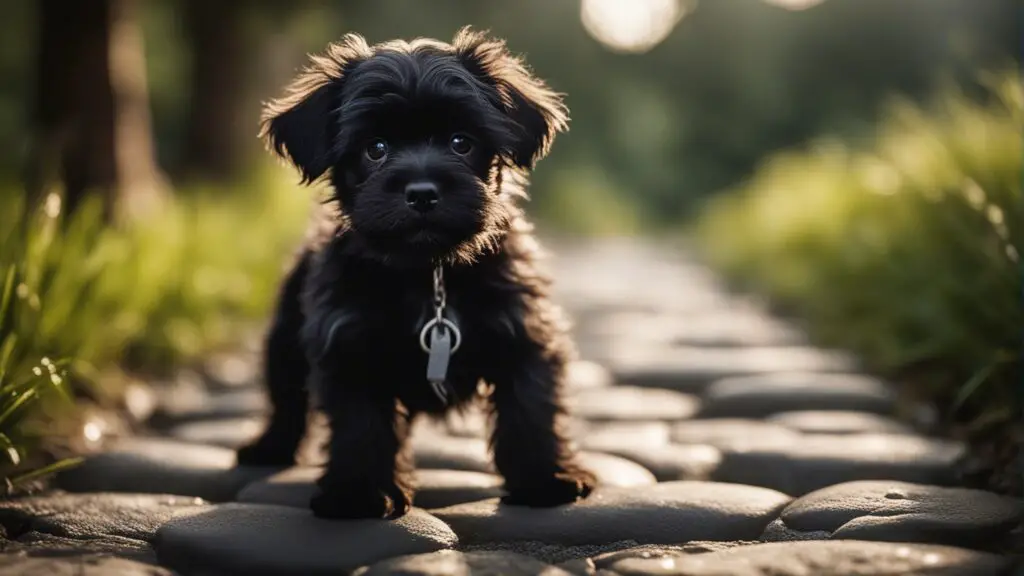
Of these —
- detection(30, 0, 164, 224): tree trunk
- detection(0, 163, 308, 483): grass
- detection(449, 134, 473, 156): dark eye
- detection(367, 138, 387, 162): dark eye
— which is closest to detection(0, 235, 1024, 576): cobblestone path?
detection(0, 163, 308, 483): grass

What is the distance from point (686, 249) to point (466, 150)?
15563 mm

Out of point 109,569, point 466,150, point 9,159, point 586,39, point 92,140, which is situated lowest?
point 109,569

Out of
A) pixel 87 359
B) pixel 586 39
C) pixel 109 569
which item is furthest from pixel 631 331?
pixel 586 39

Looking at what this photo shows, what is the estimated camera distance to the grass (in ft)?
12.1

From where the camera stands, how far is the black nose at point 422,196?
301 cm

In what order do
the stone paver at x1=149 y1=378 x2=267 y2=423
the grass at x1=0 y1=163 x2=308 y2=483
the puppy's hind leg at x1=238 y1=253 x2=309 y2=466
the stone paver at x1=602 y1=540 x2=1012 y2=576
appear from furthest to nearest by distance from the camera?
1. the stone paver at x1=149 y1=378 x2=267 y2=423
2. the puppy's hind leg at x1=238 y1=253 x2=309 y2=466
3. the grass at x1=0 y1=163 x2=308 y2=483
4. the stone paver at x1=602 y1=540 x2=1012 y2=576

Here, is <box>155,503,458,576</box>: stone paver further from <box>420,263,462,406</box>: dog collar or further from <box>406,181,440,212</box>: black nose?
<box>406,181,440,212</box>: black nose

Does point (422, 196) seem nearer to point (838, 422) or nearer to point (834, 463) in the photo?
point (834, 463)

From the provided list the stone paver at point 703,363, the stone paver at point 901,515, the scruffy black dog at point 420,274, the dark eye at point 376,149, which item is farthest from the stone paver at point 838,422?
the dark eye at point 376,149

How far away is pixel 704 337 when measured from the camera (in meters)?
6.85

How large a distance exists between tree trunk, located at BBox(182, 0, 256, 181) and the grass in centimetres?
275

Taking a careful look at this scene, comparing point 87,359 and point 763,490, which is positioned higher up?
point 87,359

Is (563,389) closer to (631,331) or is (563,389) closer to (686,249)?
(631,331)

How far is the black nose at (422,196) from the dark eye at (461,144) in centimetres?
28
